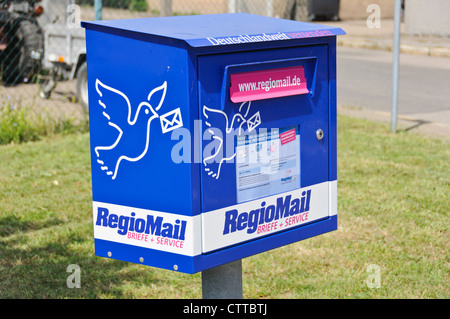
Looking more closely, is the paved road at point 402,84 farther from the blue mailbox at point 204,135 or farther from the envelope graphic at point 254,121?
the envelope graphic at point 254,121

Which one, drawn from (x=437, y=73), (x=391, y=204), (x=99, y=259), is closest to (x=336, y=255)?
(x=391, y=204)

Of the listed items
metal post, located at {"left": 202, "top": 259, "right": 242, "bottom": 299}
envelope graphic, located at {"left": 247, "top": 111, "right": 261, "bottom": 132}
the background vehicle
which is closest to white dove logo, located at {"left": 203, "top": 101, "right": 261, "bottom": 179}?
envelope graphic, located at {"left": 247, "top": 111, "right": 261, "bottom": 132}

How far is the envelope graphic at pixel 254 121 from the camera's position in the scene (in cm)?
258

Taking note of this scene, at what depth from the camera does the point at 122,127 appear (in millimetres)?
2574

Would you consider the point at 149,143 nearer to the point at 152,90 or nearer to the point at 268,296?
the point at 152,90

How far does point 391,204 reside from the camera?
5410mm

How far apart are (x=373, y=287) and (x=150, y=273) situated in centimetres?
132

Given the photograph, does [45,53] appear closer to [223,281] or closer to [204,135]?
[223,281]

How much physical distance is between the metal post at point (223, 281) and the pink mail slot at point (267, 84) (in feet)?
2.07

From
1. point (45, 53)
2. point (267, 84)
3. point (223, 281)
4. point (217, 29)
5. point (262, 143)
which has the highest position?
point (217, 29)

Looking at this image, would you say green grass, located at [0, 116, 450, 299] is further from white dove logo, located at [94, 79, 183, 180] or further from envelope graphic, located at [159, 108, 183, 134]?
envelope graphic, located at [159, 108, 183, 134]

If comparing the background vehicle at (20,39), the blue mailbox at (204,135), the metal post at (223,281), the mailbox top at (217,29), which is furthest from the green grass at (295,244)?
the background vehicle at (20,39)

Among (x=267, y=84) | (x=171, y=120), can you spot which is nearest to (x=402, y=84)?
(x=267, y=84)

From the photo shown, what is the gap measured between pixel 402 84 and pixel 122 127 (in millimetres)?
9695
